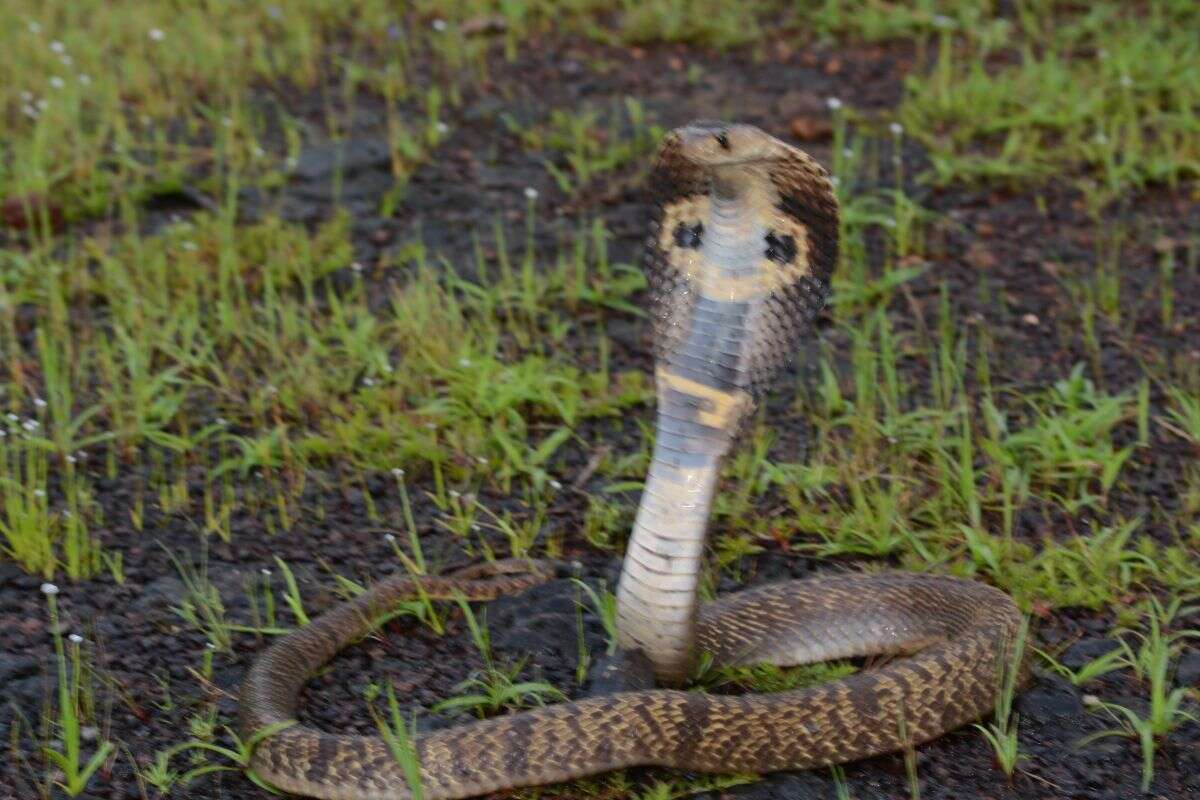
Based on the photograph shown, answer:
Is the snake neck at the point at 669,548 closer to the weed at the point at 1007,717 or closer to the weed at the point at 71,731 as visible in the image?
the weed at the point at 1007,717

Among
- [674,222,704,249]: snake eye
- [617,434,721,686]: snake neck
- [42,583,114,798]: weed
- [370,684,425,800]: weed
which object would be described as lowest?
[42,583,114,798]: weed

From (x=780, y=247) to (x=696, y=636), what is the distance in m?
0.88

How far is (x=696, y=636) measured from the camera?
4172 mm

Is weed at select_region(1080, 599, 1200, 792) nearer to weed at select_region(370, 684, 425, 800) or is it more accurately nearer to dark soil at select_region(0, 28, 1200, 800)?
dark soil at select_region(0, 28, 1200, 800)

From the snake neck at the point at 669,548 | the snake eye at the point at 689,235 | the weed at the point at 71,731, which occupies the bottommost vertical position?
the weed at the point at 71,731

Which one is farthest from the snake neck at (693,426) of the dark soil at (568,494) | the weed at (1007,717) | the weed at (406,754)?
the weed at (1007,717)

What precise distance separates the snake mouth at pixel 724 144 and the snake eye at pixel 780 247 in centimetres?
27

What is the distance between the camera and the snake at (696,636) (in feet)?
12.4

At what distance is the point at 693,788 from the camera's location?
3.88 meters

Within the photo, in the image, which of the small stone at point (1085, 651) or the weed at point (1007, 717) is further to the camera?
the small stone at point (1085, 651)

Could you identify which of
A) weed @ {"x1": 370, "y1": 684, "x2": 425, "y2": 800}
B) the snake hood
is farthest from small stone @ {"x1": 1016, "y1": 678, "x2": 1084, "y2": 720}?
weed @ {"x1": 370, "y1": 684, "x2": 425, "y2": 800}

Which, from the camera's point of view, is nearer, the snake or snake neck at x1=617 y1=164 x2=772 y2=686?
the snake

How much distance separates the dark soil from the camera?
4078 millimetres

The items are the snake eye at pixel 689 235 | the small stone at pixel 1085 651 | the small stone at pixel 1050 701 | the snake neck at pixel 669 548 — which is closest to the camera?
the snake neck at pixel 669 548
